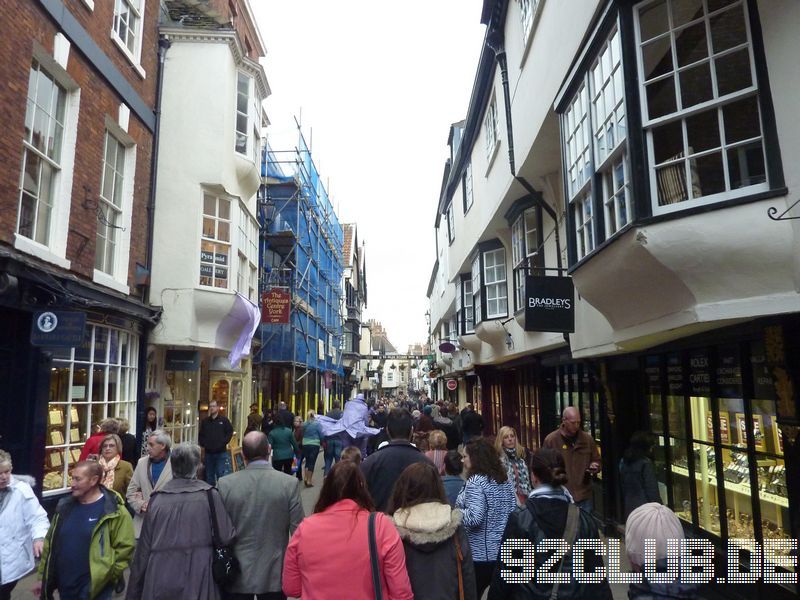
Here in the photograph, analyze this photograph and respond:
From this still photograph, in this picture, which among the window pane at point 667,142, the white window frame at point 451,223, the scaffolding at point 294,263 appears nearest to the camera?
the window pane at point 667,142

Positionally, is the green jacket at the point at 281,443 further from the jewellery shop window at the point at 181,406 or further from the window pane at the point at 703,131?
the window pane at the point at 703,131

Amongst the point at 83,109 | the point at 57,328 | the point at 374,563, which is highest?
the point at 83,109

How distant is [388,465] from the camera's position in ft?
16.6

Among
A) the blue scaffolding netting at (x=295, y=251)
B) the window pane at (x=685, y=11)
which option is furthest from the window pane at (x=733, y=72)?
the blue scaffolding netting at (x=295, y=251)

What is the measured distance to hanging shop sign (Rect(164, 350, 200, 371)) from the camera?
1301cm

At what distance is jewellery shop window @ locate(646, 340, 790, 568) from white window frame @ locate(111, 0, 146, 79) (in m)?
10.8

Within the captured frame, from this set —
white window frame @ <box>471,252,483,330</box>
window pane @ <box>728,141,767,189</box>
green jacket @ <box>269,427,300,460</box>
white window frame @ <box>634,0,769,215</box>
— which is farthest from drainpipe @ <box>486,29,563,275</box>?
green jacket @ <box>269,427,300,460</box>

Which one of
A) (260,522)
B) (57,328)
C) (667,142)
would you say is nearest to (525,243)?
(667,142)

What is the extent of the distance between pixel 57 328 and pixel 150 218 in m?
5.31

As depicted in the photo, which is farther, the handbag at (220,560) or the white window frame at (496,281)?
the white window frame at (496,281)

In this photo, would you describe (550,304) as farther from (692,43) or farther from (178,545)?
(178,545)

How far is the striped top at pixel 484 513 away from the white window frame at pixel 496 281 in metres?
11.7

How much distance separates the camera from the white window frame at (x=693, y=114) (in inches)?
200

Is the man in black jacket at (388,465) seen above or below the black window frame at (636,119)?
below
